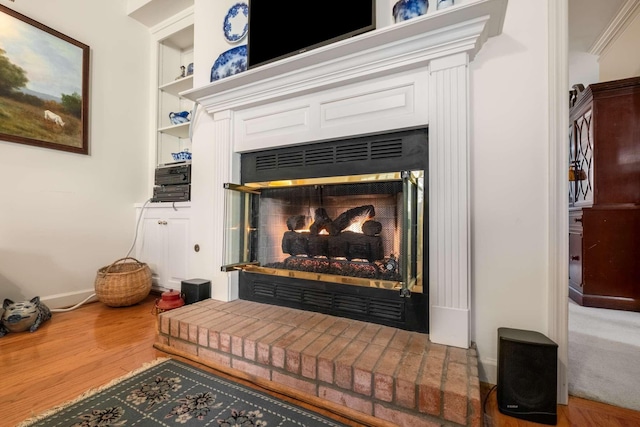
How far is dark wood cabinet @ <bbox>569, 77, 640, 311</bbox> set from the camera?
198cm

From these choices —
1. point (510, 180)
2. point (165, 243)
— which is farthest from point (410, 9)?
point (165, 243)

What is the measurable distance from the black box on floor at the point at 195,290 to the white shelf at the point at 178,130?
1.41 meters

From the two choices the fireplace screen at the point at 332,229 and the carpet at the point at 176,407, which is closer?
the carpet at the point at 176,407

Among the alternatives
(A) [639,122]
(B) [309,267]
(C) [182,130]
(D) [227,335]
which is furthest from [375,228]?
(A) [639,122]

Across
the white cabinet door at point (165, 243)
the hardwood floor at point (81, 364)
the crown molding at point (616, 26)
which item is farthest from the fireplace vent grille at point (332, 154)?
the crown molding at point (616, 26)

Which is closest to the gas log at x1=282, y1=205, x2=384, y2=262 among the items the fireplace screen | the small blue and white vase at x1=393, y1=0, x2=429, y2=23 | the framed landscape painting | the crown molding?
the fireplace screen

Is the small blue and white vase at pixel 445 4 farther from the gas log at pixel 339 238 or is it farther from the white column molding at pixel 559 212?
the gas log at pixel 339 238

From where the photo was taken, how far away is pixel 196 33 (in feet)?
6.14

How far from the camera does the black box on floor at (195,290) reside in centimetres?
166

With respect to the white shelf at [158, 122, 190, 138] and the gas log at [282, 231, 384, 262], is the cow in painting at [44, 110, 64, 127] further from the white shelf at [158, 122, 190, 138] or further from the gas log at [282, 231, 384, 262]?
the gas log at [282, 231, 384, 262]

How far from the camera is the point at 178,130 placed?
2496mm

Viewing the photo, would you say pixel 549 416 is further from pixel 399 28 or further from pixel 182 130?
pixel 182 130

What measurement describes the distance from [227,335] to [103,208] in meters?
1.83

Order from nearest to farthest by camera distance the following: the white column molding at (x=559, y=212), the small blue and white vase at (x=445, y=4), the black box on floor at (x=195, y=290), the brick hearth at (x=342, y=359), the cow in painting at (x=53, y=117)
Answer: the brick hearth at (x=342, y=359)
the white column molding at (x=559, y=212)
the small blue and white vase at (x=445, y=4)
the black box on floor at (x=195, y=290)
the cow in painting at (x=53, y=117)
